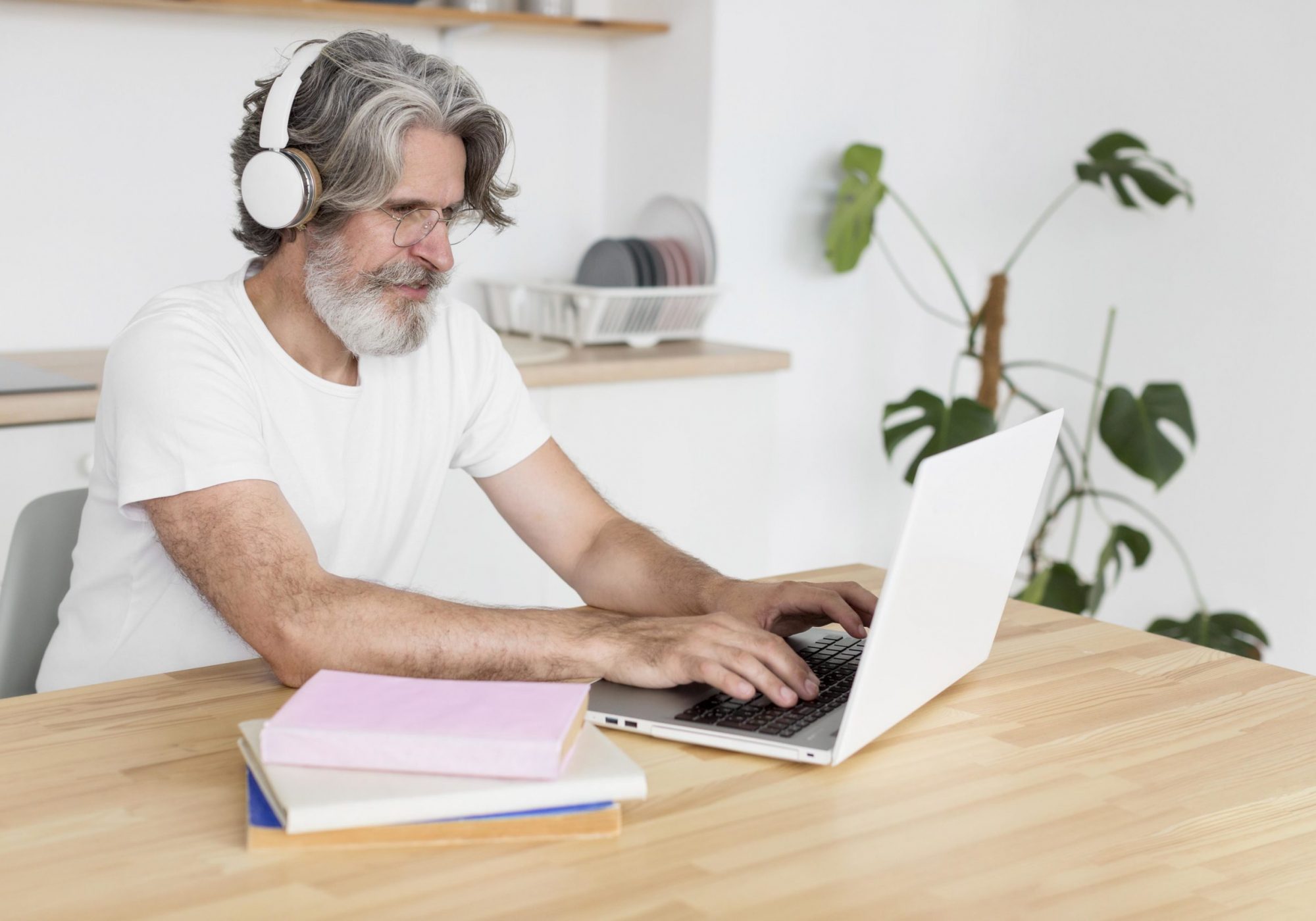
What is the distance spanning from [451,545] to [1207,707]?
1607 millimetres

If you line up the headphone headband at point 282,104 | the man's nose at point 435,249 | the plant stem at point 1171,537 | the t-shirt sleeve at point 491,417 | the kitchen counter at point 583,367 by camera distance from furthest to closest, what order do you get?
the plant stem at point 1171,537 < the kitchen counter at point 583,367 < the t-shirt sleeve at point 491,417 < the man's nose at point 435,249 < the headphone headband at point 282,104

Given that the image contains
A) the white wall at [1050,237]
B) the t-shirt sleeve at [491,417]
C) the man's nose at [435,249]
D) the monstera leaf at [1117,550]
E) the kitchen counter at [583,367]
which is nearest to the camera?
the man's nose at [435,249]

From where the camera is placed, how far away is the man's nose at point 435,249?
61.2 inches

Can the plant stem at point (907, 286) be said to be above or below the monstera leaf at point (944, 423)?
above

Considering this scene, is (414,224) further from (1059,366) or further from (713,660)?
(1059,366)

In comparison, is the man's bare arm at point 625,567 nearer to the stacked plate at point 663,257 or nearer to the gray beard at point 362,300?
the gray beard at point 362,300

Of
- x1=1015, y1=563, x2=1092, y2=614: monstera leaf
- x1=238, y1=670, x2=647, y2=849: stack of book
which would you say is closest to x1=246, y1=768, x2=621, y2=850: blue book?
x1=238, y1=670, x2=647, y2=849: stack of book

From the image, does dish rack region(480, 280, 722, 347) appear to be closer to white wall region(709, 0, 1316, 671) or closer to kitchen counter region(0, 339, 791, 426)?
kitchen counter region(0, 339, 791, 426)

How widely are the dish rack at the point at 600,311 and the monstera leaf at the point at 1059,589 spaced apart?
922 millimetres

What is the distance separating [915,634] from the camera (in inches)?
41.6

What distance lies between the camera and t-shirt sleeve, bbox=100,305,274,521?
129cm

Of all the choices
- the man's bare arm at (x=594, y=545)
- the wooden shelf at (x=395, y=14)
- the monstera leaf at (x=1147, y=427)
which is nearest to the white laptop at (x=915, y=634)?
the man's bare arm at (x=594, y=545)

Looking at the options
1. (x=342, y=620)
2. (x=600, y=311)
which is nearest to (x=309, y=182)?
(x=342, y=620)

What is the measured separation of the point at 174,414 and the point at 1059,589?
2210 millimetres
